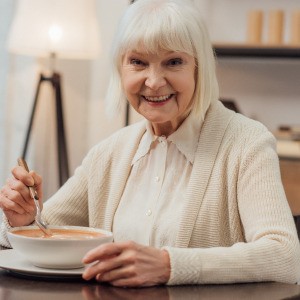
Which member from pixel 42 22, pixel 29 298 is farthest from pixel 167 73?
pixel 42 22

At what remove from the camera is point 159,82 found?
1.73 metres

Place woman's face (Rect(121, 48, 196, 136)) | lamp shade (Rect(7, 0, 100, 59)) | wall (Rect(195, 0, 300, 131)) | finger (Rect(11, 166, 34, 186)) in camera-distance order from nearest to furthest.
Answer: finger (Rect(11, 166, 34, 186))
woman's face (Rect(121, 48, 196, 136))
lamp shade (Rect(7, 0, 100, 59))
wall (Rect(195, 0, 300, 131))

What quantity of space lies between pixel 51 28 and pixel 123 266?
7.91 ft

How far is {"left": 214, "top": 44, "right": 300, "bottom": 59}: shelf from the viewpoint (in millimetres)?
3783

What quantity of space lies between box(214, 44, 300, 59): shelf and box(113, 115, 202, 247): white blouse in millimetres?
2036

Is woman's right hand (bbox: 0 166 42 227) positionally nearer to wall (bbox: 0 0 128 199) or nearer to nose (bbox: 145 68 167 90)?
nose (bbox: 145 68 167 90)

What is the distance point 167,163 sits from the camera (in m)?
1.83

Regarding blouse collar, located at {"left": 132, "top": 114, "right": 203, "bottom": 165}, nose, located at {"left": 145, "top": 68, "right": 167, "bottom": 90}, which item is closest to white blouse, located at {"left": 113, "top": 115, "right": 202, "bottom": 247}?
blouse collar, located at {"left": 132, "top": 114, "right": 203, "bottom": 165}

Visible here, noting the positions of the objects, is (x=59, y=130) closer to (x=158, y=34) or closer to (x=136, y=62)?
(x=136, y=62)

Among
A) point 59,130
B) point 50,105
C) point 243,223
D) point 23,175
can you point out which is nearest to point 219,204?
point 243,223

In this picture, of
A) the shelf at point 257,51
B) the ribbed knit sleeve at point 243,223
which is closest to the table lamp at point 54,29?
the shelf at point 257,51

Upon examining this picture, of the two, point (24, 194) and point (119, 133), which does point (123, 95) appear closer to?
point (119, 133)

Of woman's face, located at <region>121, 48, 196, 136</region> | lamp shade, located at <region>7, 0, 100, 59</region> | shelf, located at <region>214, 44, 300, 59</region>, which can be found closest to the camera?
woman's face, located at <region>121, 48, 196, 136</region>

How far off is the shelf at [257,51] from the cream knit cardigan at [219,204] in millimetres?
1977
